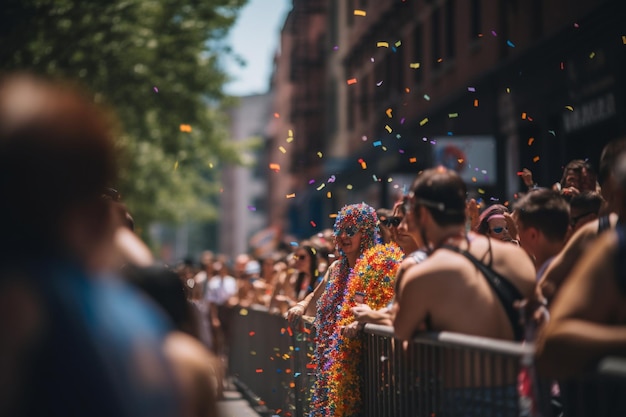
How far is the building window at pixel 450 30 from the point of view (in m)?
26.9

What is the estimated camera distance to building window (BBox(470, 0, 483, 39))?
950 inches

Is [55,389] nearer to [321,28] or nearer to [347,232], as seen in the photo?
[347,232]

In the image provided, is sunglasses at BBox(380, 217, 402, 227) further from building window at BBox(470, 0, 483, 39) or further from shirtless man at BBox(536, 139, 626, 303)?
building window at BBox(470, 0, 483, 39)

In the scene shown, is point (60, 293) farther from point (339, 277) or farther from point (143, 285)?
point (339, 277)

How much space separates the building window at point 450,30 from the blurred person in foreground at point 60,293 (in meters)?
24.8

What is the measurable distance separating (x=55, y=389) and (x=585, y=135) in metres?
16.3

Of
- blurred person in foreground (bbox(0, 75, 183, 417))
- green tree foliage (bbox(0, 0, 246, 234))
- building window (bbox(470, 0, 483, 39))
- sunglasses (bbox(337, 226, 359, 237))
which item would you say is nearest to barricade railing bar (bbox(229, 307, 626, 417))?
sunglasses (bbox(337, 226, 359, 237))

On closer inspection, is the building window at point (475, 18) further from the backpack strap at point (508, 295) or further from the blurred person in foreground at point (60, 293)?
the blurred person in foreground at point (60, 293)

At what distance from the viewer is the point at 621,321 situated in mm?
3629

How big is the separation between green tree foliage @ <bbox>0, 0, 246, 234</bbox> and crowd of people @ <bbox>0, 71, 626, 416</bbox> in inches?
387

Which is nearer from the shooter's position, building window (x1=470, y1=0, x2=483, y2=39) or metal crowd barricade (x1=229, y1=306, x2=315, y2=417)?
metal crowd barricade (x1=229, y1=306, x2=315, y2=417)

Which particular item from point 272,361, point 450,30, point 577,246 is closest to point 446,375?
point 577,246

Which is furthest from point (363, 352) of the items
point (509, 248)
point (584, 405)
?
point (584, 405)

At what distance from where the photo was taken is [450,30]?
2719 centimetres
